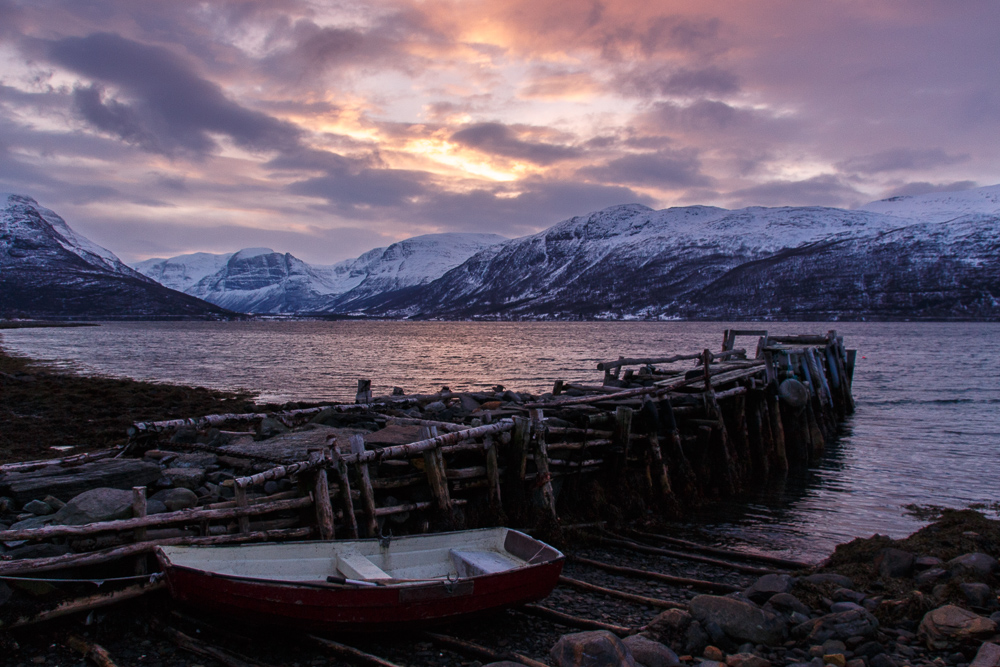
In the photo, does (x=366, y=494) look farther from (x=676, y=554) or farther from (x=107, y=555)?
(x=676, y=554)

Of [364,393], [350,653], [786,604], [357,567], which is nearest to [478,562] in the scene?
[357,567]

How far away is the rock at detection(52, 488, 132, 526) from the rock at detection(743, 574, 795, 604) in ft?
26.7

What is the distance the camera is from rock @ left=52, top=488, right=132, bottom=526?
757 centimetres

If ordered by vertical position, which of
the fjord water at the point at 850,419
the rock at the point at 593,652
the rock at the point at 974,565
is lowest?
the fjord water at the point at 850,419

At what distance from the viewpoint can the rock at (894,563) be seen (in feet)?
29.3

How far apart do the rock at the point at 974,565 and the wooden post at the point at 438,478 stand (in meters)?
7.07

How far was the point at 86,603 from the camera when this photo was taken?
22.2 ft

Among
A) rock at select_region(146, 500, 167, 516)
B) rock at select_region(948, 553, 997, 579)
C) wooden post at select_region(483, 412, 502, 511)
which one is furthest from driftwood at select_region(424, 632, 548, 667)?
rock at select_region(948, 553, 997, 579)

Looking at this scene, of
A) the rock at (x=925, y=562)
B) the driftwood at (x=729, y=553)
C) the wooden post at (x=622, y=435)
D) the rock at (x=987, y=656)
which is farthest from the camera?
the wooden post at (x=622, y=435)

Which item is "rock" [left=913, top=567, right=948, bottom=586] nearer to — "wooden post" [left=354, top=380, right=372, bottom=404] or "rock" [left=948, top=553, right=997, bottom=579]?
"rock" [left=948, top=553, right=997, bottom=579]

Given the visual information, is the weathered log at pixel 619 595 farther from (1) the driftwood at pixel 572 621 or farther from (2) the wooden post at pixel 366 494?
(2) the wooden post at pixel 366 494

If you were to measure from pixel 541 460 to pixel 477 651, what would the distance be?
188 inches

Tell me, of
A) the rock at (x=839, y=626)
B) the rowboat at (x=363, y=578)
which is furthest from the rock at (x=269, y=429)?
the rock at (x=839, y=626)

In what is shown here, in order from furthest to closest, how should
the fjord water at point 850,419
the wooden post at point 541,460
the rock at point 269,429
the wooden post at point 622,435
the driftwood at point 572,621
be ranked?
the rock at point 269,429, the fjord water at point 850,419, the wooden post at point 622,435, the wooden post at point 541,460, the driftwood at point 572,621
